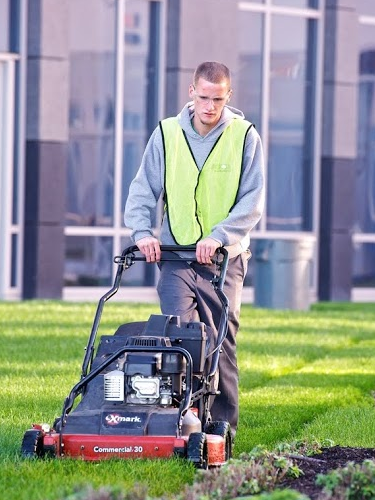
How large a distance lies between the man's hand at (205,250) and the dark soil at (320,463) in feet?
3.49

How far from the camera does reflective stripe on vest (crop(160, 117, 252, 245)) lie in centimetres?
720

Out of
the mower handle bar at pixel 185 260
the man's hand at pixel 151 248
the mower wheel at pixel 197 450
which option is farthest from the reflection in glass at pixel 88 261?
the mower wheel at pixel 197 450

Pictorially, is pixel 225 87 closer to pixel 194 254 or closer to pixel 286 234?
pixel 194 254

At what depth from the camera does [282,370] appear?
1138cm

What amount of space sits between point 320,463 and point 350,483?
2.97 ft

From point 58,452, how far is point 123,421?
1.02ft

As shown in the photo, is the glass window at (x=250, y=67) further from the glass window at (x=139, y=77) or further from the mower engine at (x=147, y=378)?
the mower engine at (x=147, y=378)

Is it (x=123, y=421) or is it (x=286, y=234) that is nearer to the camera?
(x=123, y=421)

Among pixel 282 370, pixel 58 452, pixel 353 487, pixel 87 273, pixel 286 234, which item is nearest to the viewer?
pixel 353 487

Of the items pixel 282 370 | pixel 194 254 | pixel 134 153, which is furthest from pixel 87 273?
pixel 194 254

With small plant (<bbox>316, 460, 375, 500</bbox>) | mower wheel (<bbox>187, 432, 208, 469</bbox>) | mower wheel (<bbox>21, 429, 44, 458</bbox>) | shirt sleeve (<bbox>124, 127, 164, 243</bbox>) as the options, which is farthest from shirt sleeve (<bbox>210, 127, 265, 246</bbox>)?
small plant (<bbox>316, 460, 375, 500</bbox>)

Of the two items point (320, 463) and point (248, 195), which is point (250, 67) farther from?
point (320, 463)

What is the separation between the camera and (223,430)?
6441 millimetres

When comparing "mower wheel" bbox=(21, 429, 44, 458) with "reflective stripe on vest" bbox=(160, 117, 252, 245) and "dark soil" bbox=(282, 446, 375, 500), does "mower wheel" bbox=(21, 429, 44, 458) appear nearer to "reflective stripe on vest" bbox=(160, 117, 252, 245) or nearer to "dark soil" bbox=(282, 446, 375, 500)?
"dark soil" bbox=(282, 446, 375, 500)
